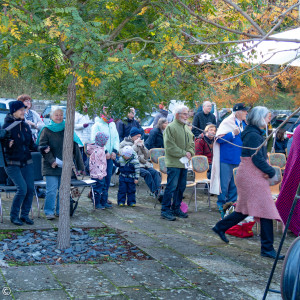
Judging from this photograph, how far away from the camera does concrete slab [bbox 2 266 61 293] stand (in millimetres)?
5223

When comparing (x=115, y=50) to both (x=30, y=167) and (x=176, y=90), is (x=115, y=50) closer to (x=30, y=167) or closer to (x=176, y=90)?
(x=176, y=90)

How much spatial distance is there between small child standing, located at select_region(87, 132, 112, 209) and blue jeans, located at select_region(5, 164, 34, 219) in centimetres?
178

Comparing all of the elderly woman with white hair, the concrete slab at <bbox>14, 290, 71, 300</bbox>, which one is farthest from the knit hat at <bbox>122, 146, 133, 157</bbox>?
the concrete slab at <bbox>14, 290, 71, 300</bbox>

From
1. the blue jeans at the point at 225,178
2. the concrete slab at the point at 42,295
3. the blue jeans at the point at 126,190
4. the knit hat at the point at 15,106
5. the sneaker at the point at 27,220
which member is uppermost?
the knit hat at the point at 15,106

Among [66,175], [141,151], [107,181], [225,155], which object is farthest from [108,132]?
[66,175]

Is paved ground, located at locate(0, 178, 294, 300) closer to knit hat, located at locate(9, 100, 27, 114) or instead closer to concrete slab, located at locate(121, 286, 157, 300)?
concrete slab, located at locate(121, 286, 157, 300)

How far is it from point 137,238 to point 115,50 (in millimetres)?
2904

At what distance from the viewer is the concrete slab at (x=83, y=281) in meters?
5.18

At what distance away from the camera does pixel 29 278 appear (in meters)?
5.49

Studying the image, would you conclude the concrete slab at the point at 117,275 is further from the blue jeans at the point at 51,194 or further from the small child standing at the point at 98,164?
the small child standing at the point at 98,164

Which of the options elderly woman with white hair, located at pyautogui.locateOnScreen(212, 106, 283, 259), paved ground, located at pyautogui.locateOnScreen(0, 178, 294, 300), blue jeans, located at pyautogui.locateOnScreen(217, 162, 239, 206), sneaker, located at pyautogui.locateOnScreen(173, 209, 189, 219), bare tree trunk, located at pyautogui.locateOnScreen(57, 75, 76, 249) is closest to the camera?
paved ground, located at pyautogui.locateOnScreen(0, 178, 294, 300)

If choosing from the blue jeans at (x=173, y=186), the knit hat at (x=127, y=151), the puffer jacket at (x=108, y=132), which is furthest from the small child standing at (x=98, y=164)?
the blue jeans at (x=173, y=186)

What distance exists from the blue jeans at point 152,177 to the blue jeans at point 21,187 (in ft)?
11.4

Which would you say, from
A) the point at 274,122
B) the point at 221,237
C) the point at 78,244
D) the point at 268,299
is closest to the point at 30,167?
the point at 78,244
